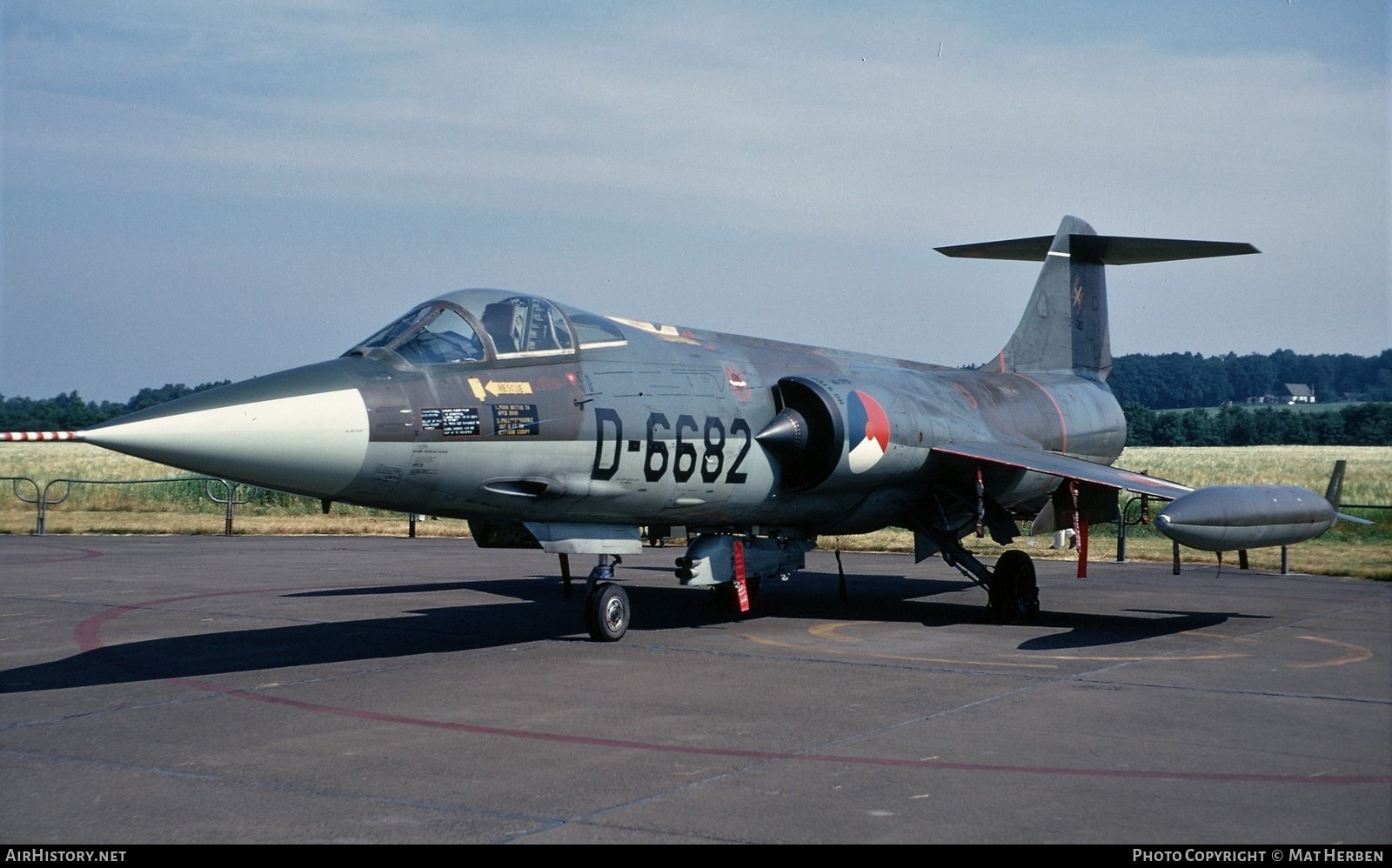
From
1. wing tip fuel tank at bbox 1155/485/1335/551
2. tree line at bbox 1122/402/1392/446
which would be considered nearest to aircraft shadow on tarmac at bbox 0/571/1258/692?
wing tip fuel tank at bbox 1155/485/1335/551

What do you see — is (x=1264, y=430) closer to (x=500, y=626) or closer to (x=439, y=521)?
(x=439, y=521)

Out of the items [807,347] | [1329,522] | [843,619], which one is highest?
[807,347]

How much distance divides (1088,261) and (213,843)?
16.3 metres

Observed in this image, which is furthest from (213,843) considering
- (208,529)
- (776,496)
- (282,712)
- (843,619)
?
(208,529)

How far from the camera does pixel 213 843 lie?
505 cm

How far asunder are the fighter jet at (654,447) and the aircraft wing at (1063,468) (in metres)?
0.04

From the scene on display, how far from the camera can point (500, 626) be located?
12.3 metres

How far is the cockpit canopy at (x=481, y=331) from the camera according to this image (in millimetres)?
9523

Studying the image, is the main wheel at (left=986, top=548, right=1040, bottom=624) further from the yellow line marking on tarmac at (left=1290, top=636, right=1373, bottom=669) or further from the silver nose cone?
the silver nose cone

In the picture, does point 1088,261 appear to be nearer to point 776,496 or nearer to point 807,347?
point 807,347

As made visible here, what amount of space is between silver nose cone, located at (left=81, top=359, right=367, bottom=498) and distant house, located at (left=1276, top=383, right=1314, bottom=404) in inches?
4999

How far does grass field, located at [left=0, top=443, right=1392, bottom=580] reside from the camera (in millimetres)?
21484

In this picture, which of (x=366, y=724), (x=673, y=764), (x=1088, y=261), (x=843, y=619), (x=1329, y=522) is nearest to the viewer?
(x=673, y=764)

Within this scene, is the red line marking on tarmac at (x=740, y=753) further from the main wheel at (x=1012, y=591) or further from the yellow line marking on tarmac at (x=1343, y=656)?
the main wheel at (x=1012, y=591)
